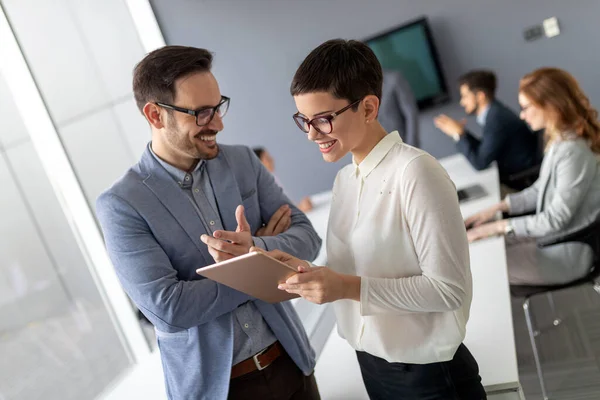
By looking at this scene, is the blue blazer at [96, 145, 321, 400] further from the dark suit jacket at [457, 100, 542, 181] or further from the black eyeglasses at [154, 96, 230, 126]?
the dark suit jacket at [457, 100, 542, 181]

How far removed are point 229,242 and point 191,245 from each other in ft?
0.61

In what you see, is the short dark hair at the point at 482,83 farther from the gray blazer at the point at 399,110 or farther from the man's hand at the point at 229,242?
the man's hand at the point at 229,242

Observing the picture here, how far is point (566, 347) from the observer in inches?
134

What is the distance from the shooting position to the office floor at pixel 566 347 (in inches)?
118

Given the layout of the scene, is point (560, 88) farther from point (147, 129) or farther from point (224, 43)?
point (224, 43)

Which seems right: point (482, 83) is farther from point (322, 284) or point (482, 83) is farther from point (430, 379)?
point (322, 284)

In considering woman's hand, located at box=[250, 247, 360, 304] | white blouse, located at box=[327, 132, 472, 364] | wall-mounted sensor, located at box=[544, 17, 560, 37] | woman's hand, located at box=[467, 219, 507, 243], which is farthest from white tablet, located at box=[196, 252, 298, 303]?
wall-mounted sensor, located at box=[544, 17, 560, 37]

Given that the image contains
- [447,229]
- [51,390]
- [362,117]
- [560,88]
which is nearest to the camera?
[447,229]

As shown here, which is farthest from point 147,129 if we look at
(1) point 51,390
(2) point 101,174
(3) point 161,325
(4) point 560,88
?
(3) point 161,325

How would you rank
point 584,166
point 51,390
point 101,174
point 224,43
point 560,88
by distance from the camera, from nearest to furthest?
1. point 51,390
2. point 584,166
3. point 560,88
4. point 101,174
5. point 224,43

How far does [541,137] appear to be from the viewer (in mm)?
4566

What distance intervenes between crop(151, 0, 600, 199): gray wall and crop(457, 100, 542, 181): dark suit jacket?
1.19 m

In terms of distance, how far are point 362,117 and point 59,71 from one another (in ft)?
7.70

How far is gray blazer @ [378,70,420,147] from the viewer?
488 cm
